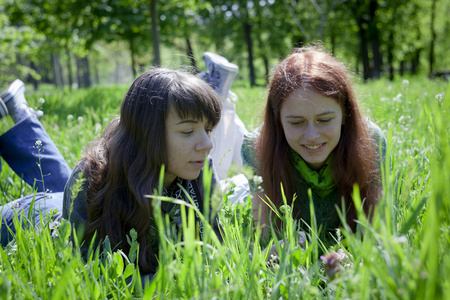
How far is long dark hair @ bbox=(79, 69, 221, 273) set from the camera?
1.82 metres

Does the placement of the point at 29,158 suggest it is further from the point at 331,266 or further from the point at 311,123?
the point at 331,266

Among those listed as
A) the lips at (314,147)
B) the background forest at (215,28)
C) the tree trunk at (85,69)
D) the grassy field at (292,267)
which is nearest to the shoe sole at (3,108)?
the background forest at (215,28)

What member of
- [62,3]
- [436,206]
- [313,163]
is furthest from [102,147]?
[62,3]

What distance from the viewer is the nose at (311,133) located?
2025 mm

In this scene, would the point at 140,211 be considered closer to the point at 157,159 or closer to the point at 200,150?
the point at 157,159

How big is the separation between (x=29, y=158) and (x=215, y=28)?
20056 mm

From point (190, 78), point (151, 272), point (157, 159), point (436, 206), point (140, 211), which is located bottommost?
point (151, 272)

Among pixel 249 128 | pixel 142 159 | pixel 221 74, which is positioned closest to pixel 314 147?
pixel 142 159

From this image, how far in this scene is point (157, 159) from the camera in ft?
6.10

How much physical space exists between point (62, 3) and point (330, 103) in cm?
913

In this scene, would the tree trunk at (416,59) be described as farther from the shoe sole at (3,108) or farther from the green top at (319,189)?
the shoe sole at (3,108)

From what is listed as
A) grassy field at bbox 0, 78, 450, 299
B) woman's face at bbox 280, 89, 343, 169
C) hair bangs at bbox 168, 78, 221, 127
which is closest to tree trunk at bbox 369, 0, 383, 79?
woman's face at bbox 280, 89, 343, 169

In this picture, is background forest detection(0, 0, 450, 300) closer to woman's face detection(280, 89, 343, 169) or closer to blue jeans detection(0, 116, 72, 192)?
blue jeans detection(0, 116, 72, 192)

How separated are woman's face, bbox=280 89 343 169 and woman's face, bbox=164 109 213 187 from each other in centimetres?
48
